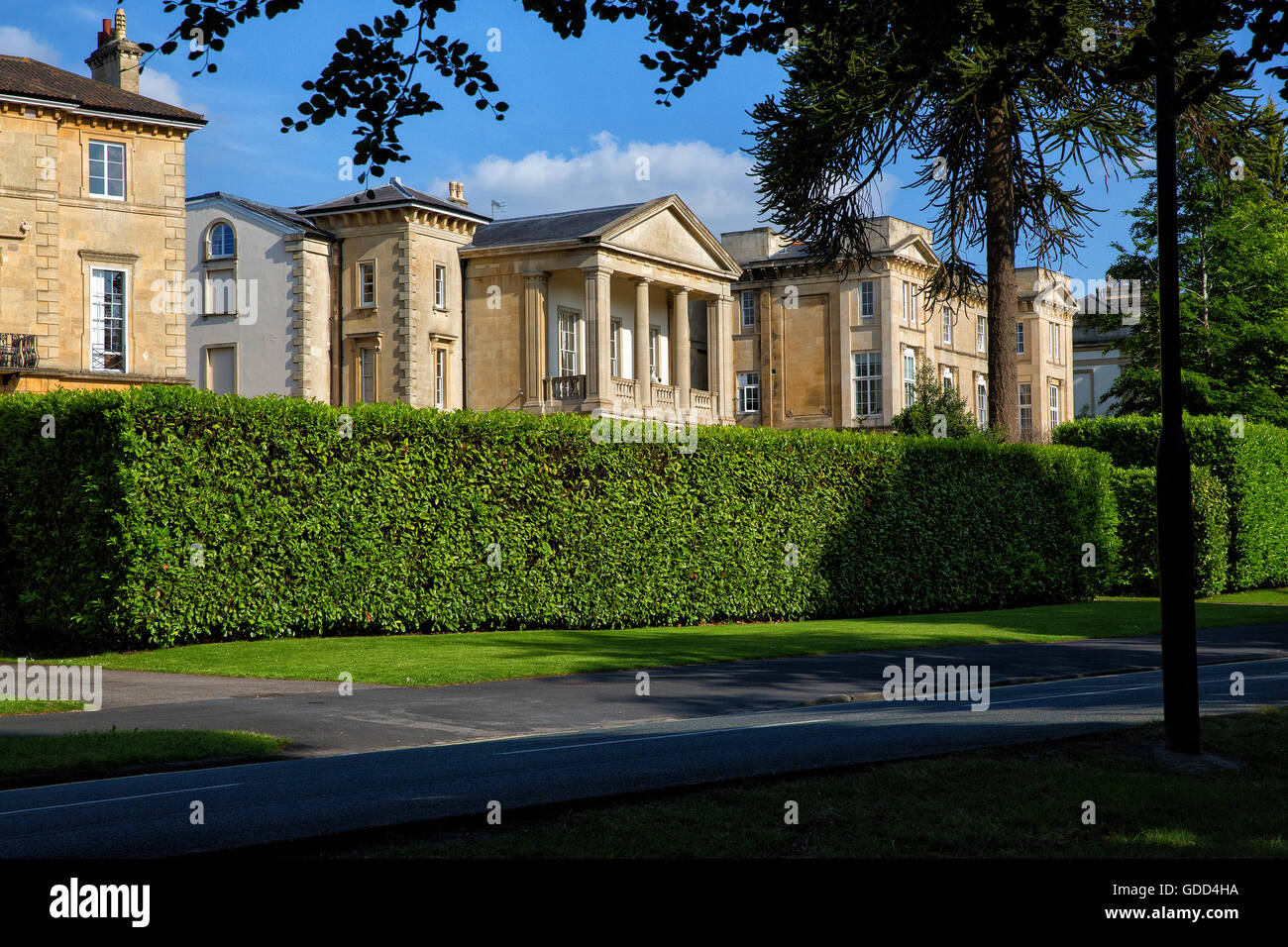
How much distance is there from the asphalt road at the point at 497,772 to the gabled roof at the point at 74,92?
109 ft

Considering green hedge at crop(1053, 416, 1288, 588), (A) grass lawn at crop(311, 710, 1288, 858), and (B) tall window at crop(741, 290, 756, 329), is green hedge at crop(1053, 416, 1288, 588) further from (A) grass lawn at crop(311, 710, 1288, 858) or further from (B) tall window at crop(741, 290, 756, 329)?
(B) tall window at crop(741, 290, 756, 329)

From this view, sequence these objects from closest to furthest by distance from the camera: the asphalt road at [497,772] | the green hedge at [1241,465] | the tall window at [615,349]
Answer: the asphalt road at [497,772], the green hedge at [1241,465], the tall window at [615,349]

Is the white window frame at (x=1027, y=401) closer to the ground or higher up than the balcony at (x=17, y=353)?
higher up

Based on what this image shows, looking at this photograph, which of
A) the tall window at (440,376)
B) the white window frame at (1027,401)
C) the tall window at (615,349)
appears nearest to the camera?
the tall window at (440,376)

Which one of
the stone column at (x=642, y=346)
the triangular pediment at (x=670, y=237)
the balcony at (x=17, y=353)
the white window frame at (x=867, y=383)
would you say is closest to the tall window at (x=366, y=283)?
the triangular pediment at (x=670, y=237)

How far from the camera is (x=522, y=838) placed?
677 centimetres

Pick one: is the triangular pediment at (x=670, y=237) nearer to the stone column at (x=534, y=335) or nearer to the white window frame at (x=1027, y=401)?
the stone column at (x=534, y=335)

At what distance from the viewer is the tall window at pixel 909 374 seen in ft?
215

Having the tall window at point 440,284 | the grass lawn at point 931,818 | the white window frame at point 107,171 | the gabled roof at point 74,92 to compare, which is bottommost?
the grass lawn at point 931,818

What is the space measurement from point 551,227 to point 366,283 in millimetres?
8037

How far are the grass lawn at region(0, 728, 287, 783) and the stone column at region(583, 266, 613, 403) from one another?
118 ft

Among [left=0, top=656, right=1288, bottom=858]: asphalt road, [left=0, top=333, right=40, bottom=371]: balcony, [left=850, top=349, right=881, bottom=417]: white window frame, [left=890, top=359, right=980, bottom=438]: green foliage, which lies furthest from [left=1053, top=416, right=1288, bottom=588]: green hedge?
[left=0, top=333, right=40, bottom=371]: balcony

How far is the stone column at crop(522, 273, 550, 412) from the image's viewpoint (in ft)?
162
